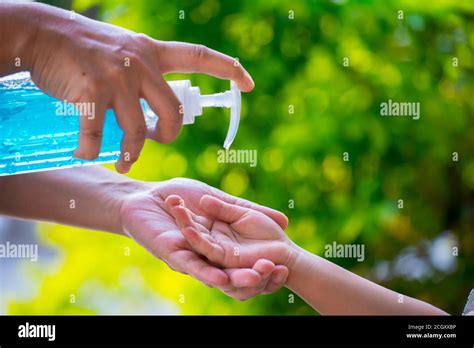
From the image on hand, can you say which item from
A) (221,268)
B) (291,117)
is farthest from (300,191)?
(221,268)

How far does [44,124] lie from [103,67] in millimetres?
120

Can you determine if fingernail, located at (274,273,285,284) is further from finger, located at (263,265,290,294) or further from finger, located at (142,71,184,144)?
finger, located at (142,71,184,144)

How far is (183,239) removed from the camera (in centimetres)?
108

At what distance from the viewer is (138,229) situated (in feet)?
3.77

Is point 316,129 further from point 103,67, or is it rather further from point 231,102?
point 103,67

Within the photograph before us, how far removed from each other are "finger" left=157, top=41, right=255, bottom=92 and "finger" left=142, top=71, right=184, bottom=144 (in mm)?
55

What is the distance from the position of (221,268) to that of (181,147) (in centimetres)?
39

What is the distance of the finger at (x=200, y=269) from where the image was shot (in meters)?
1.04

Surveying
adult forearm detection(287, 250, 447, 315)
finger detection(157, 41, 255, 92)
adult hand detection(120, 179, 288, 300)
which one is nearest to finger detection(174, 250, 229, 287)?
adult hand detection(120, 179, 288, 300)

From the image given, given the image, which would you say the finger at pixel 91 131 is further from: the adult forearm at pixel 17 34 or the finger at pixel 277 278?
the finger at pixel 277 278

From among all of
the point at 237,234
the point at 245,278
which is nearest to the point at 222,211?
the point at 237,234

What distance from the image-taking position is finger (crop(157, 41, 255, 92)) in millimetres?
1062

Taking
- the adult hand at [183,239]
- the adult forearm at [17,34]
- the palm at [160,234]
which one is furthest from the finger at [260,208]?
the adult forearm at [17,34]

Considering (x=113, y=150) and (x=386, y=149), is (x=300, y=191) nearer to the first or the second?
(x=386, y=149)
